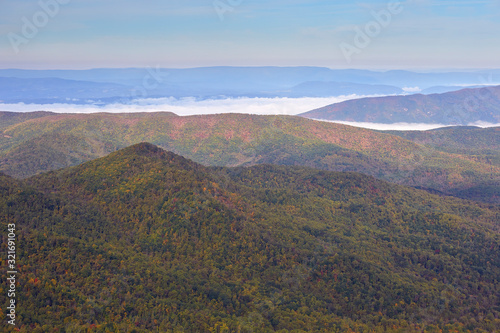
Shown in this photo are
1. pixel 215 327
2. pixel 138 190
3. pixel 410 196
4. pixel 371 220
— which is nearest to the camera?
pixel 215 327

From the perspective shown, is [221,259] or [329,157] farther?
[329,157]

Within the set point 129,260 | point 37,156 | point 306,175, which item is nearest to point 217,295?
point 129,260

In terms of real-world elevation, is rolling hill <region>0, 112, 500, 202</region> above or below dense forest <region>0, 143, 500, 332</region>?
above

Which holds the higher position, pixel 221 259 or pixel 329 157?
pixel 329 157

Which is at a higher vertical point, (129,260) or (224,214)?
(224,214)

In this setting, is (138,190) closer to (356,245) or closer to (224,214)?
(224,214)

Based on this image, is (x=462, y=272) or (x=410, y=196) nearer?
(x=462, y=272)

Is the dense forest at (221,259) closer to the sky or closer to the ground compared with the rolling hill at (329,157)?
closer to the ground

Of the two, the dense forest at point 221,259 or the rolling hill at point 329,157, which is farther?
the rolling hill at point 329,157
